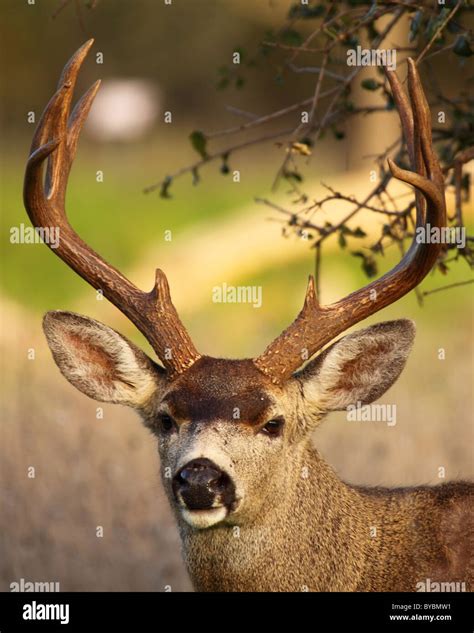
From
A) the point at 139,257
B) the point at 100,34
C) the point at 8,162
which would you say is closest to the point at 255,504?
the point at 139,257

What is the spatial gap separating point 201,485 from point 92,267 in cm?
141

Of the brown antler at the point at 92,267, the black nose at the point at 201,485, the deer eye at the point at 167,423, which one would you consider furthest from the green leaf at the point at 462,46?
the black nose at the point at 201,485

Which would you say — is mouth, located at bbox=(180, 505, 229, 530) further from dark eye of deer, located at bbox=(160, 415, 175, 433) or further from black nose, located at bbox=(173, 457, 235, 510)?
dark eye of deer, located at bbox=(160, 415, 175, 433)

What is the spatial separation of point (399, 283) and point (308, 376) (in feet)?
1.99

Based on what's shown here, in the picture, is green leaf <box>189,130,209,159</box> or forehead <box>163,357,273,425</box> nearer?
forehead <box>163,357,273,425</box>

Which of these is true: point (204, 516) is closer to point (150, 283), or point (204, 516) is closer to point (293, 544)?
point (293, 544)

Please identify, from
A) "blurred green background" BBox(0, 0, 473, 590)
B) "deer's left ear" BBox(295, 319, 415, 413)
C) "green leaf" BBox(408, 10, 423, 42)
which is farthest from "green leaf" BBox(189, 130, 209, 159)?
"deer's left ear" BBox(295, 319, 415, 413)

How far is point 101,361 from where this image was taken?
6.18 m

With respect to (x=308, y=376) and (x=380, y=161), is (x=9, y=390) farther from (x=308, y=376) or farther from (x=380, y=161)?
(x=308, y=376)

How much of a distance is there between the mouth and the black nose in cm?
3

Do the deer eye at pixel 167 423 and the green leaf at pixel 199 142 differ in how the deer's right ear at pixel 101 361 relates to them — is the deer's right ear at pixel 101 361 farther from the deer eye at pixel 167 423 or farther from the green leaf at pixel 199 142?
the green leaf at pixel 199 142

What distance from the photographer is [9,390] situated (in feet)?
35.7

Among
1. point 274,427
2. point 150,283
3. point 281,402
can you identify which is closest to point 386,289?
point 281,402

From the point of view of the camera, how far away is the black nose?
517 cm
